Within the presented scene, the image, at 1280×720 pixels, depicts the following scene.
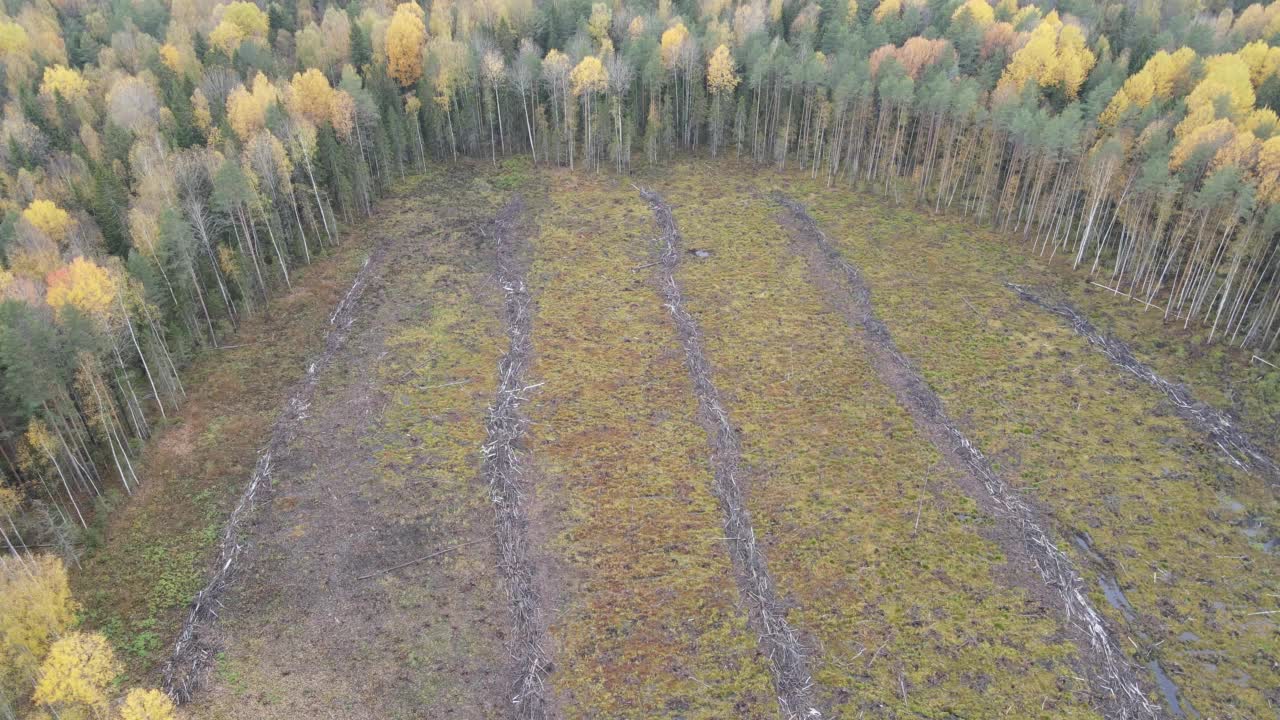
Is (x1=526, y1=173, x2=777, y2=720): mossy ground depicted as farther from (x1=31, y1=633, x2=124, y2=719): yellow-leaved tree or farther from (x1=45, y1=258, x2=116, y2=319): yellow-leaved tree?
(x1=45, y1=258, x2=116, y2=319): yellow-leaved tree

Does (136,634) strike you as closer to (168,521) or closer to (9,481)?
(168,521)

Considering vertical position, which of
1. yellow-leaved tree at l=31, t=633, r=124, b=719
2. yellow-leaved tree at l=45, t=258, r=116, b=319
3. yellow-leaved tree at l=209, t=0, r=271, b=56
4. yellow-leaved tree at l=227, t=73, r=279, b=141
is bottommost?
yellow-leaved tree at l=31, t=633, r=124, b=719

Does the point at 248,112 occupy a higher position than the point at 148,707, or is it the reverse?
the point at 248,112

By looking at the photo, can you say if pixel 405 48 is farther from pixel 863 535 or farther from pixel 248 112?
pixel 863 535

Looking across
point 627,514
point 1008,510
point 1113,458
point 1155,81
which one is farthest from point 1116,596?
point 1155,81

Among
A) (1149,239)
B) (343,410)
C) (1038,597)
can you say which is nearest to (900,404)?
(1038,597)

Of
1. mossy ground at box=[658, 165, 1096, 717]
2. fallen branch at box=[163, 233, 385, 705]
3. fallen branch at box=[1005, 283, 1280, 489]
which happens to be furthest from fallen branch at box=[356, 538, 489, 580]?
fallen branch at box=[1005, 283, 1280, 489]

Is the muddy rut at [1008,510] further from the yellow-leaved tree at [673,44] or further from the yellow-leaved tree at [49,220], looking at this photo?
the yellow-leaved tree at [49,220]
